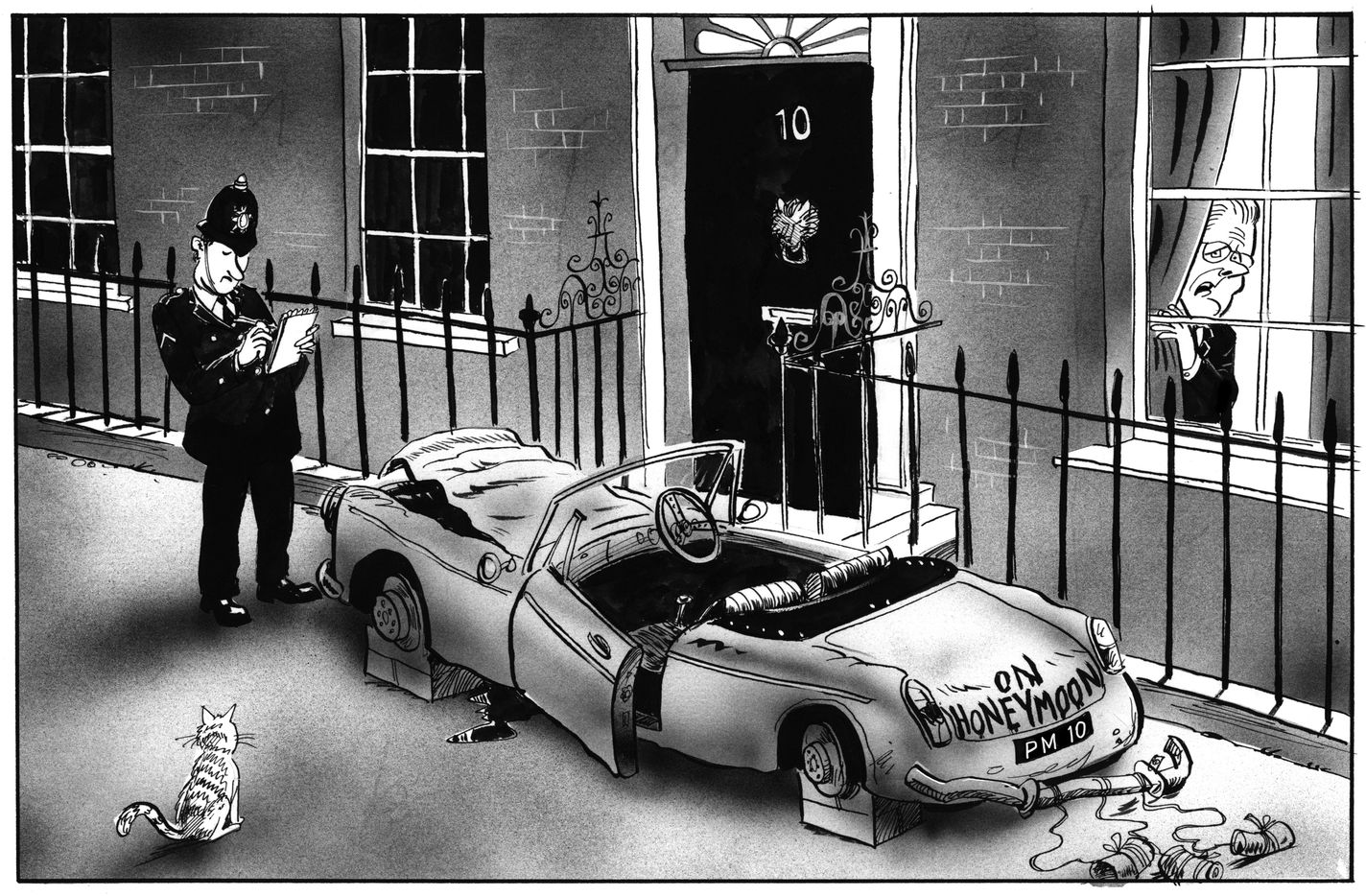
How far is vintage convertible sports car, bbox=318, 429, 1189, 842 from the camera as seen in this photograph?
3.66 meters

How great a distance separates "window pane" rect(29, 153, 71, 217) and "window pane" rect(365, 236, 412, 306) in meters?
1.03

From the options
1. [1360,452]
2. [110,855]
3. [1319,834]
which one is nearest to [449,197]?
[110,855]

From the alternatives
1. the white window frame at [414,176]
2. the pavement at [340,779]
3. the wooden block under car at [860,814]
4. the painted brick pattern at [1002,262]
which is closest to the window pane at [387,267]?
the white window frame at [414,176]

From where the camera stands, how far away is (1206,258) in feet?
13.5

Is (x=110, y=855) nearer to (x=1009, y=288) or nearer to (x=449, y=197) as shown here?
(x=449, y=197)

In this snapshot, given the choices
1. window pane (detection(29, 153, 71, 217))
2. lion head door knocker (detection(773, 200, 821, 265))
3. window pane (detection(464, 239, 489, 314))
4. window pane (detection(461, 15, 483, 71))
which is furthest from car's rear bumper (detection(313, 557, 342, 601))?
lion head door knocker (detection(773, 200, 821, 265))

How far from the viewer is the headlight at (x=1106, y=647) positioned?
3.86 meters

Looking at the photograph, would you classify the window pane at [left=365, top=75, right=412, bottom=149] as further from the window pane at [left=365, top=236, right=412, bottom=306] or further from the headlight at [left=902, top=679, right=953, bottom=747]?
the headlight at [left=902, top=679, right=953, bottom=747]

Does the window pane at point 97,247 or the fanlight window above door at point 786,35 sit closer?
the fanlight window above door at point 786,35

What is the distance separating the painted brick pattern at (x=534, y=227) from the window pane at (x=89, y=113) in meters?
1.39

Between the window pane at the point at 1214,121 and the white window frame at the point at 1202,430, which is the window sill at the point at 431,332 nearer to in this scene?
the white window frame at the point at 1202,430

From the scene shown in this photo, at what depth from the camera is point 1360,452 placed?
4043mm

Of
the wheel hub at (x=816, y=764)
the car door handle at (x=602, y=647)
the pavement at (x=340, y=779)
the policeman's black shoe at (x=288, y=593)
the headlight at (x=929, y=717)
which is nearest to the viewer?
the headlight at (x=929, y=717)

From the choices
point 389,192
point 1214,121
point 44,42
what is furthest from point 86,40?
point 1214,121
